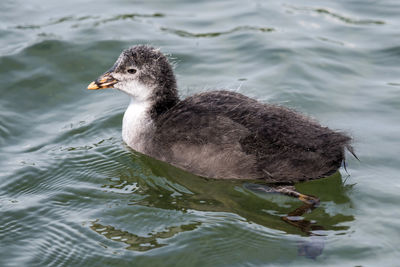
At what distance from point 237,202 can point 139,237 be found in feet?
3.96

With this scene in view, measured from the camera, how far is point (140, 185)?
7.48m

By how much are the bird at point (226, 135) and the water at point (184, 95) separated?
0.29 metres

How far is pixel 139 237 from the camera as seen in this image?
6484 mm

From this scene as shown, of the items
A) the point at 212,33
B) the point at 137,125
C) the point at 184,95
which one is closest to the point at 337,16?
the point at 212,33

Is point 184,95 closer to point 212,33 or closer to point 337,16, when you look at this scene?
point 212,33

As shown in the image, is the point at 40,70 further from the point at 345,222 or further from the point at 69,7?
the point at 345,222

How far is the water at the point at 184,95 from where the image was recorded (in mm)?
6363

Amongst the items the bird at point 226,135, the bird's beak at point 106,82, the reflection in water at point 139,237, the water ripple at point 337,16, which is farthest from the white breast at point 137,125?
the water ripple at point 337,16

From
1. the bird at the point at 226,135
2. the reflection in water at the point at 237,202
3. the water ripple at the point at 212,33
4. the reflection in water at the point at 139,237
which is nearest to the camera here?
the reflection in water at the point at 139,237

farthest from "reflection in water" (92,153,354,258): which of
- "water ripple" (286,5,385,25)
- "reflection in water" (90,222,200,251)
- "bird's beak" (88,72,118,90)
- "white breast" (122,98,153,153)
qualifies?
"water ripple" (286,5,385,25)

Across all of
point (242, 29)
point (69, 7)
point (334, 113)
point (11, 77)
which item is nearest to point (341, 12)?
point (242, 29)

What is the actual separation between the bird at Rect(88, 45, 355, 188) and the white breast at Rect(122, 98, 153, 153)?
0.04 feet

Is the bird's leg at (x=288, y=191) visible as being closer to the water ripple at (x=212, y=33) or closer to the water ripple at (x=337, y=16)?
the water ripple at (x=212, y=33)

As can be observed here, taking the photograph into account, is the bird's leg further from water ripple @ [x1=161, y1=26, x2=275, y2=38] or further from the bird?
water ripple @ [x1=161, y1=26, x2=275, y2=38]
